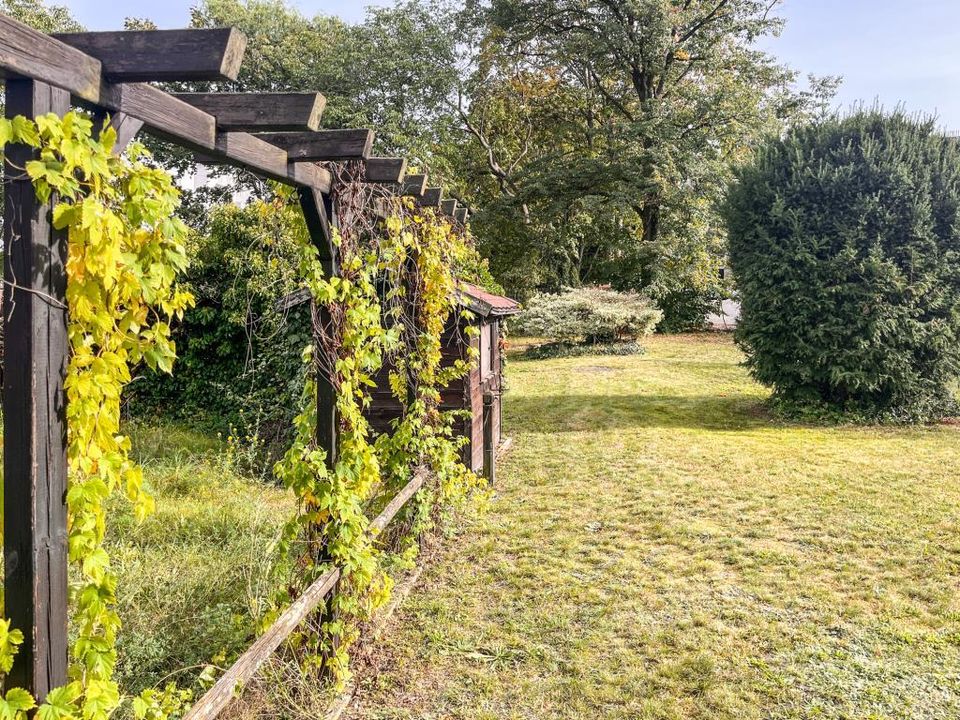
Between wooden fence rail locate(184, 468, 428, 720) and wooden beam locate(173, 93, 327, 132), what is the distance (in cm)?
196

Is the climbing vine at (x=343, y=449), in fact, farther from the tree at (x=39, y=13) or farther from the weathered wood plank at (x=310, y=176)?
the tree at (x=39, y=13)

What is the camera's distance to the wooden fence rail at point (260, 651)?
2.25m

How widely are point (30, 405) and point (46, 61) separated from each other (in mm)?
795

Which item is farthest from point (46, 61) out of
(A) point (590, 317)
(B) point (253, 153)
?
(A) point (590, 317)

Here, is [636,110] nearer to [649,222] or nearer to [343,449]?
[649,222]

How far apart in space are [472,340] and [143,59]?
15.7 feet

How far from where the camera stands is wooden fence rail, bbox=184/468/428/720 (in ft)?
7.39

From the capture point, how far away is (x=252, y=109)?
229cm

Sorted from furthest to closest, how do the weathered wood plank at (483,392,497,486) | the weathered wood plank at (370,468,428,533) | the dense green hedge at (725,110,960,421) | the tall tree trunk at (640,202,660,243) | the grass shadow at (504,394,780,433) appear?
the tall tree trunk at (640,202,660,243)
the grass shadow at (504,394,780,433)
the dense green hedge at (725,110,960,421)
the weathered wood plank at (483,392,497,486)
the weathered wood plank at (370,468,428,533)

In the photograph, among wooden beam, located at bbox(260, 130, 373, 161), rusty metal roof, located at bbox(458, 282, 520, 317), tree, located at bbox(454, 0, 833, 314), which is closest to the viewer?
wooden beam, located at bbox(260, 130, 373, 161)

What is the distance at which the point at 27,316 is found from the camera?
152 cm

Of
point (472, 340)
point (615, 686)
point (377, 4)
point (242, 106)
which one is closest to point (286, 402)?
point (472, 340)

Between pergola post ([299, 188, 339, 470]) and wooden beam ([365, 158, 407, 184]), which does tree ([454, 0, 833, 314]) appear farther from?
pergola post ([299, 188, 339, 470])

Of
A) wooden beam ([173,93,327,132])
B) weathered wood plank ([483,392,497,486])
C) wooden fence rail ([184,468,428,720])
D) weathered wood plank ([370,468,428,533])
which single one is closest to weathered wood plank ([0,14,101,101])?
wooden beam ([173,93,327,132])
